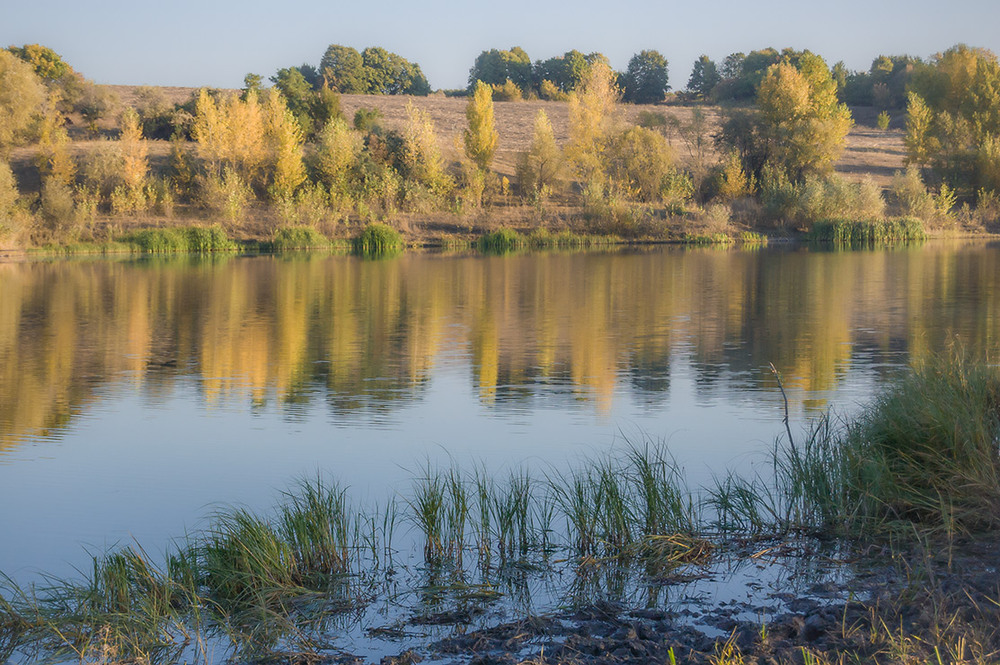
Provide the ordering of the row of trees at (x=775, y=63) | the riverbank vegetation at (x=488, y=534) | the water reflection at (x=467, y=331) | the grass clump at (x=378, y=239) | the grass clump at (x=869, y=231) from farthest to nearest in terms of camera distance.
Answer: the row of trees at (x=775, y=63) < the grass clump at (x=869, y=231) < the grass clump at (x=378, y=239) < the water reflection at (x=467, y=331) < the riverbank vegetation at (x=488, y=534)

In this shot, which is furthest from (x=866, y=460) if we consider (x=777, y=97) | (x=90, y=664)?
(x=777, y=97)

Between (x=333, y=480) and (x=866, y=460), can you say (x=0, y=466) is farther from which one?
(x=866, y=460)

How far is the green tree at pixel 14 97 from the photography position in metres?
47.9

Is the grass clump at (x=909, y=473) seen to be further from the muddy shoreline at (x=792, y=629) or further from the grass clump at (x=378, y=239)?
the grass clump at (x=378, y=239)

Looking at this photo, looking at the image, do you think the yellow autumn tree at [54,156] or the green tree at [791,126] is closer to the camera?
the yellow autumn tree at [54,156]

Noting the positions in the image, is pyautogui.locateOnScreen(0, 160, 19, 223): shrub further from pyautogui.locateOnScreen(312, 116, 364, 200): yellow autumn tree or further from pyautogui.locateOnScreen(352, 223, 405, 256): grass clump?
pyautogui.locateOnScreen(312, 116, 364, 200): yellow autumn tree

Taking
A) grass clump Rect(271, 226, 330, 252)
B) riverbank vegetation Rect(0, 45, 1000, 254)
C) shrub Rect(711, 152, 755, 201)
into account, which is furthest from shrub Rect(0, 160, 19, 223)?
shrub Rect(711, 152, 755, 201)

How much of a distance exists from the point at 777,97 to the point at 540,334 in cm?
3877

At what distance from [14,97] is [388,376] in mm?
44352

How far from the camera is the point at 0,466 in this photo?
7.86m

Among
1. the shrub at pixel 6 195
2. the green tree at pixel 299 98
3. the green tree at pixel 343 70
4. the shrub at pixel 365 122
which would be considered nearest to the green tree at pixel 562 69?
the green tree at pixel 343 70

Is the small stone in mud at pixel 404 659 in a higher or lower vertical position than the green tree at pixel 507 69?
lower

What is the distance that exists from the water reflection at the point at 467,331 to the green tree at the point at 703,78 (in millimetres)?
68752

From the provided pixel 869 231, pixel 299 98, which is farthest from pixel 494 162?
pixel 869 231
